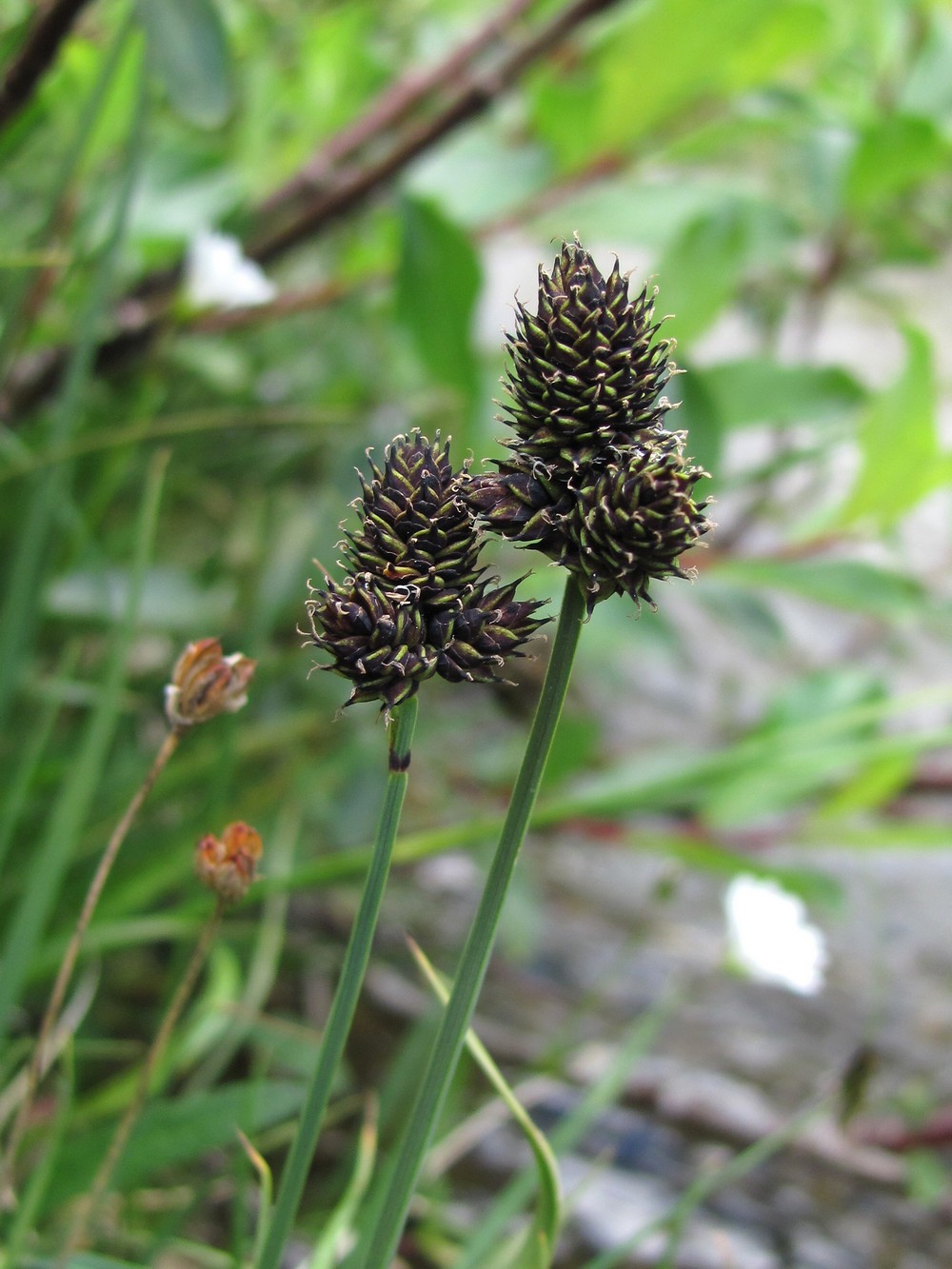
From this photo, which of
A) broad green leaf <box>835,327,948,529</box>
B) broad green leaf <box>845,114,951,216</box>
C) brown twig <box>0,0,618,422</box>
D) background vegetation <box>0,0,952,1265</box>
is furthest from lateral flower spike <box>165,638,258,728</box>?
broad green leaf <box>845,114,951,216</box>

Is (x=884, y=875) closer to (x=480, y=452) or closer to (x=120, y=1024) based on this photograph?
(x=480, y=452)

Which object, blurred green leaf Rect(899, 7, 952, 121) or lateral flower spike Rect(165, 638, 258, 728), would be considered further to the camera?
blurred green leaf Rect(899, 7, 952, 121)

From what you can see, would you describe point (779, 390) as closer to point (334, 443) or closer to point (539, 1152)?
point (334, 443)

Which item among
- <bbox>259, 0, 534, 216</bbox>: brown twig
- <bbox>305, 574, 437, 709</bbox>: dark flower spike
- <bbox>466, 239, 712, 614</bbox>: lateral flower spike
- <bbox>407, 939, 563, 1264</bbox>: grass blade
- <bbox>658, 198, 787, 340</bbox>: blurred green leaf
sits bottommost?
<bbox>407, 939, 563, 1264</bbox>: grass blade

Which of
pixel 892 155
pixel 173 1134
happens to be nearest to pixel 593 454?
pixel 173 1134

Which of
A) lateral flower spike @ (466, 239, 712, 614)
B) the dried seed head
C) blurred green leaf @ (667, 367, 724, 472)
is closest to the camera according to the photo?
lateral flower spike @ (466, 239, 712, 614)

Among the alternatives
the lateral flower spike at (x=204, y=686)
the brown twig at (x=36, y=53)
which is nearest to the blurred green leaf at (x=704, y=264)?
the brown twig at (x=36, y=53)

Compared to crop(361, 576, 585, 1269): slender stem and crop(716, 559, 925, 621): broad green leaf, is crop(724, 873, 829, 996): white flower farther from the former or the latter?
crop(361, 576, 585, 1269): slender stem
